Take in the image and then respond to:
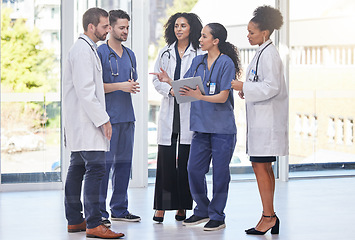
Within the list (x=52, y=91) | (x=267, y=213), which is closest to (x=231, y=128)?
(x=267, y=213)

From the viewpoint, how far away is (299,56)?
4648 millimetres

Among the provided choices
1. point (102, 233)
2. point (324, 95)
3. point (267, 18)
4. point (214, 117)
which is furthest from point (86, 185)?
point (324, 95)

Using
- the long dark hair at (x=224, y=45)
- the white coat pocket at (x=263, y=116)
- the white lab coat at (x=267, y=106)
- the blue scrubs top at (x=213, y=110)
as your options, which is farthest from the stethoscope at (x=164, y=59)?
the white coat pocket at (x=263, y=116)

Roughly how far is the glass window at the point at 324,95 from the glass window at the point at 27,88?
170cm

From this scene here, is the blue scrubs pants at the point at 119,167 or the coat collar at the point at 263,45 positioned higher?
the coat collar at the point at 263,45

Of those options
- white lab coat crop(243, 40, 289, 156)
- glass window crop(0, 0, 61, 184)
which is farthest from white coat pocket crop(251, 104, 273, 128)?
glass window crop(0, 0, 61, 184)

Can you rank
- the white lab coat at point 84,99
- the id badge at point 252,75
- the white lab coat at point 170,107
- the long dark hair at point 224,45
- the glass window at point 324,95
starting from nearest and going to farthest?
1. the white lab coat at point 84,99
2. the id badge at point 252,75
3. the long dark hair at point 224,45
4. the white lab coat at point 170,107
5. the glass window at point 324,95

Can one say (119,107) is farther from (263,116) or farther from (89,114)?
(263,116)

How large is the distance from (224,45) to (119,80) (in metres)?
0.64

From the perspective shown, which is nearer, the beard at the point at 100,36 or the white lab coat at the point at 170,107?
the beard at the point at 100,36

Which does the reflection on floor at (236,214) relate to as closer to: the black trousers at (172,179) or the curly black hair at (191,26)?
the black trousers at (172,179)

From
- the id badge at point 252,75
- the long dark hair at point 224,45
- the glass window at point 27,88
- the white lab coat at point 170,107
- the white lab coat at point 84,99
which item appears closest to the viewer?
the white lab coat at point 84,99

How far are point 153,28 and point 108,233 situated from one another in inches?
49.6

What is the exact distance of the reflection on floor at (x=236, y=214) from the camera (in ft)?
12.8
